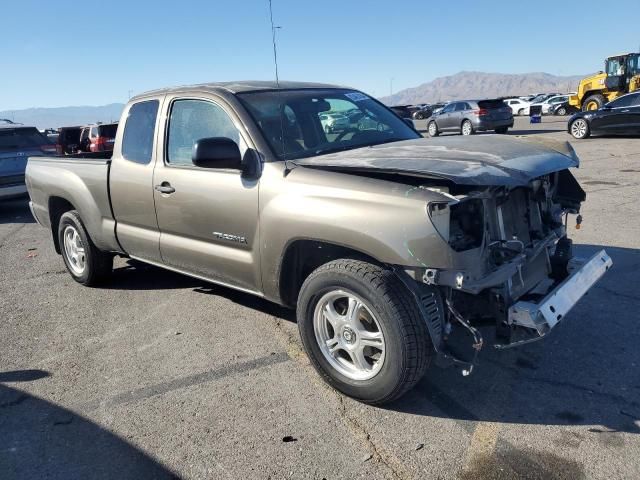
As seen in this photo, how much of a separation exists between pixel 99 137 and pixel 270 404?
55.4 ft

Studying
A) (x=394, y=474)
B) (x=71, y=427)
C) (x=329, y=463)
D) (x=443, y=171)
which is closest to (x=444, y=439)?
(x=394, y=474)

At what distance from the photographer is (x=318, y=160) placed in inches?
140

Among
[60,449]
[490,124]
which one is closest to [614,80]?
[490,124]

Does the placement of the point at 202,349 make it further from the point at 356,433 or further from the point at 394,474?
the point at 394,474

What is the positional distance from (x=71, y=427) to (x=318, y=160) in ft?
7.31

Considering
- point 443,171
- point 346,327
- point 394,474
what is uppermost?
point 443,171

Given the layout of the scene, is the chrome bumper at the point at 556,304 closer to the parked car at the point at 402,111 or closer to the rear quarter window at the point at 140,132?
the parked car at the point at 402,111

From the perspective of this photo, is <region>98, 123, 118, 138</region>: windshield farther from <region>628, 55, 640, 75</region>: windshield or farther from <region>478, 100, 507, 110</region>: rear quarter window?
<region>628, 55, 640, 75</region>: windshield

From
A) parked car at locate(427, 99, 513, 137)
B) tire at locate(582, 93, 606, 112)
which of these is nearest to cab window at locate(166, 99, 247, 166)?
parked car at locate(427, 99, 513, 137)

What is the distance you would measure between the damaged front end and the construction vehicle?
25.2m

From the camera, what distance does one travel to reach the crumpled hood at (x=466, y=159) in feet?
9.50

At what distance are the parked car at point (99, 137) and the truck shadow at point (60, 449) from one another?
49.9 feet

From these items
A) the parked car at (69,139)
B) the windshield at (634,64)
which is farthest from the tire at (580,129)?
the parked car at (69,139)

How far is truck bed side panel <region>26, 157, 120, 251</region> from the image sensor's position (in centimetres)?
504
